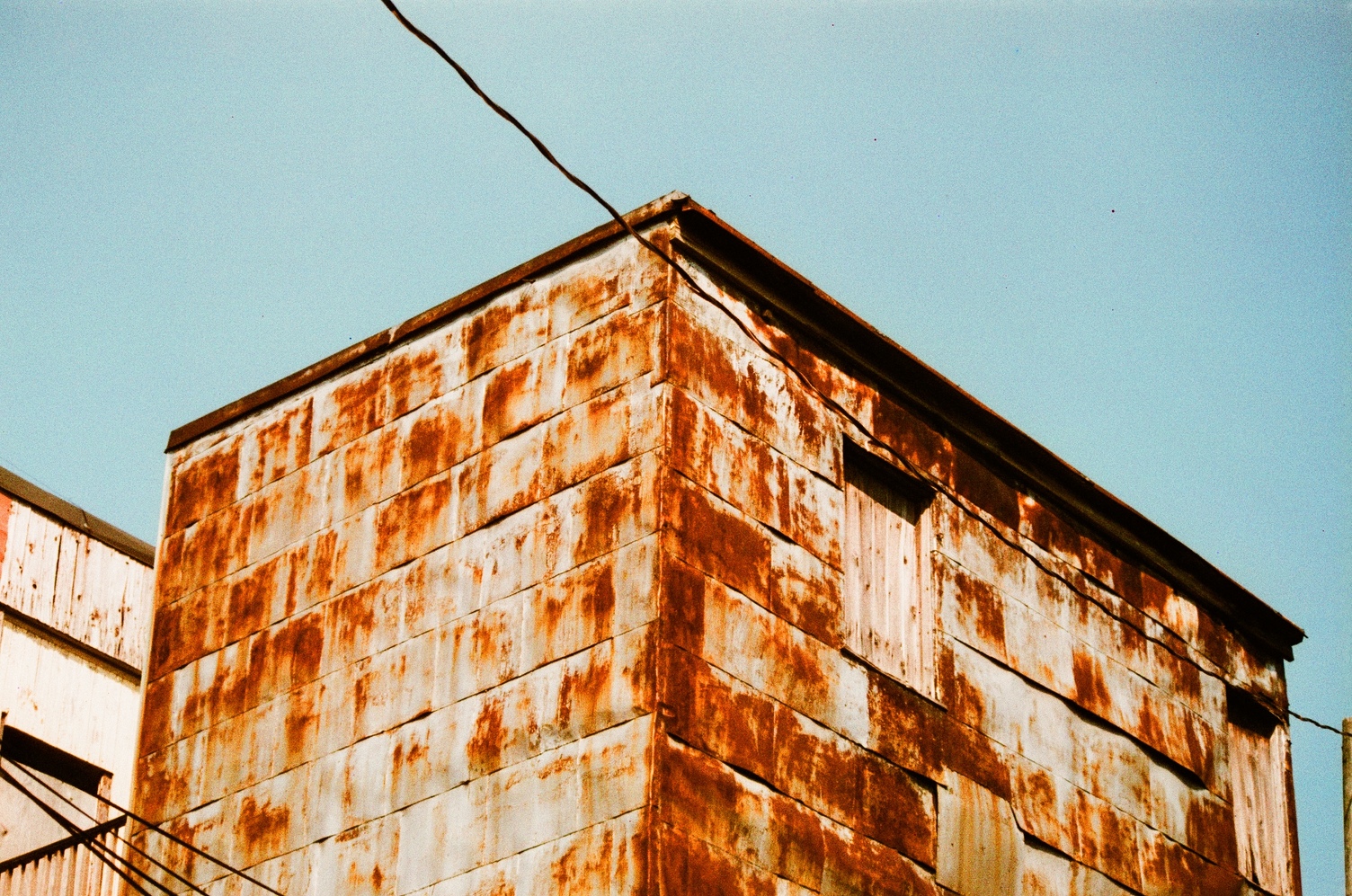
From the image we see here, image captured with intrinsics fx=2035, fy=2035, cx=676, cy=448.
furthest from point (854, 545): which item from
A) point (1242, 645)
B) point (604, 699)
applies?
point (1242, 645)

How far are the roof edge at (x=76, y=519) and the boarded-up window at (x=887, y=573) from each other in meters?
7.90

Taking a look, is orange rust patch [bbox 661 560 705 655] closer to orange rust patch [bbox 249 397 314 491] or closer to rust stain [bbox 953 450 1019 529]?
rust stain [bbox 953 450 1019 529]

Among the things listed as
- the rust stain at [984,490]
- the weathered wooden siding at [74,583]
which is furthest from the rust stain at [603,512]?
the weathered wooden siding at [74,583]

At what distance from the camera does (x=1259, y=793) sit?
714 inches

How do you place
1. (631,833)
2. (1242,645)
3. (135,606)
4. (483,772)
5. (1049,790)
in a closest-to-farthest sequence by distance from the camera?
1. (631,833)
2. (483,772)
3. (1049,790)
4. (1242,645)
5. (135,606)

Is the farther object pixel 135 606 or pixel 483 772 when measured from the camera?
pixel 135 606

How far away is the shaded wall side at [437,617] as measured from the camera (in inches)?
504

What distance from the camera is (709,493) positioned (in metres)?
13.3

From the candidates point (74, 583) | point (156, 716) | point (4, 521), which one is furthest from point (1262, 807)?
point (4, 521)

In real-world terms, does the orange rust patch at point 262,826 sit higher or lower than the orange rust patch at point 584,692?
lower

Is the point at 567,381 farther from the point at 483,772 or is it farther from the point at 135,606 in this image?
the point at 135,606

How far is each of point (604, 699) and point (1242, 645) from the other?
791cm

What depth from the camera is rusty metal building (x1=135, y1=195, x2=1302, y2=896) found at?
1280 centimetres

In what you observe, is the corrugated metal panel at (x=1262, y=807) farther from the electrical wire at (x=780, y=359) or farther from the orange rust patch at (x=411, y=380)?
the orange rust patch at (x=411, y=380)
